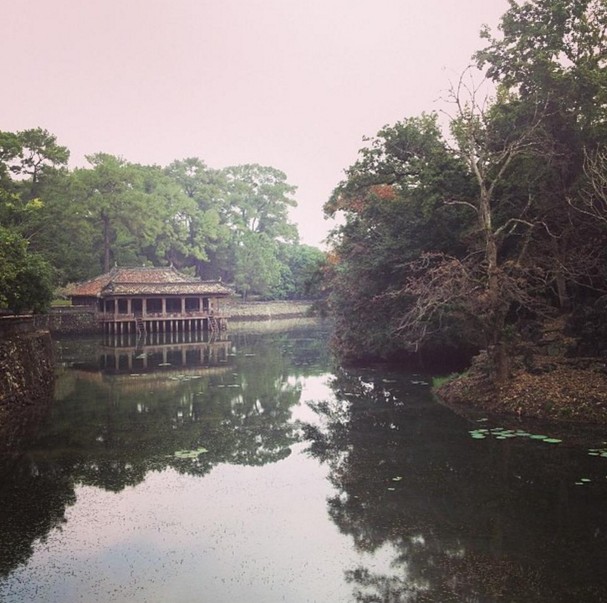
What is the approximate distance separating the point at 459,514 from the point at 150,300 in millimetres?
39773

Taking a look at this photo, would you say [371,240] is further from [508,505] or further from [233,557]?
[233,557]

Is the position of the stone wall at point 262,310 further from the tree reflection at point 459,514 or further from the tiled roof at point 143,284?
the tree reflection at point 459,514

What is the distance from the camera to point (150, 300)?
44812 mm

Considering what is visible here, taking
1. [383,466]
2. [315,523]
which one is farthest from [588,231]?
[315,523]

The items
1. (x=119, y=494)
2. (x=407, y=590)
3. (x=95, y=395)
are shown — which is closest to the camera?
(x=407, y=590)

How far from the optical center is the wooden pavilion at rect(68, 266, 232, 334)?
137 ft

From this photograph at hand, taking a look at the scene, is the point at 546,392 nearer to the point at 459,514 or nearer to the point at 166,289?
the point at 459,514

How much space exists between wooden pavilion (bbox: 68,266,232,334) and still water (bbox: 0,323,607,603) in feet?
87.6

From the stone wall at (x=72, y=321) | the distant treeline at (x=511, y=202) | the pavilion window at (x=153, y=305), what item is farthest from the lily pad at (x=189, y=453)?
the pavilion window at (x=153, y=305)

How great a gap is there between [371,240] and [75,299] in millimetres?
30014

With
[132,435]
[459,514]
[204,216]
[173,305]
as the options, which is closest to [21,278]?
[132,435]

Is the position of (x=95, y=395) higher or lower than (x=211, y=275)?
lower

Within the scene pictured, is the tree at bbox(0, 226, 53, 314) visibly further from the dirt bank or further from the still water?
the dirt bank

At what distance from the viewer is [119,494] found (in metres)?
9.02
